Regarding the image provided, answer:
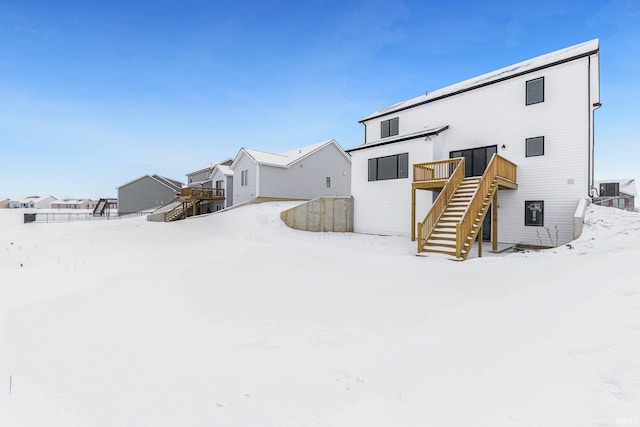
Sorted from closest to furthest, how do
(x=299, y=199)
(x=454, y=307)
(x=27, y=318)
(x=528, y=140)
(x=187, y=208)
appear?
1. (x=27, y=318)
2. (x=454, y=307)
3. (x=528, y=140)
4. (x=299, y=199)
5. (x=187, y=208)

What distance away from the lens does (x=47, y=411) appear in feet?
7.50

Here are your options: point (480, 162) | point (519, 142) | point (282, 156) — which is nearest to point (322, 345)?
point (480, 162)

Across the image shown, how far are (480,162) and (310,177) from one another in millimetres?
15537

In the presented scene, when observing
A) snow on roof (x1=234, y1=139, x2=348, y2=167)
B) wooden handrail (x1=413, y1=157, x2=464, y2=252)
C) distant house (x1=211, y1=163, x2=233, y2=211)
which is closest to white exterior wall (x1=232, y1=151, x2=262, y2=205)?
snow on roof (x1=234, y1=139, x2=348, y2=167)

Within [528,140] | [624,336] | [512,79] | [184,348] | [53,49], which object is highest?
[53,49]

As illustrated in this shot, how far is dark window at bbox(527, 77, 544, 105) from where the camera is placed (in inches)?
500

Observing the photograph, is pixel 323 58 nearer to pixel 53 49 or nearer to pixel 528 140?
pixel 528 140

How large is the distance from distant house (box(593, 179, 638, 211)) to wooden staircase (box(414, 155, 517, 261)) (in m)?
5.93

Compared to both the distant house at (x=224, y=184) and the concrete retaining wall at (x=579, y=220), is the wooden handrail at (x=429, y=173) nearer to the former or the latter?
the concrete retaining wall at (x=579, y=220)

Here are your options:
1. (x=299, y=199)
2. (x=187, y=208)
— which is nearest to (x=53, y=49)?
(x=187, y=208)

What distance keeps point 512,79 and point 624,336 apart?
14490 millimetres

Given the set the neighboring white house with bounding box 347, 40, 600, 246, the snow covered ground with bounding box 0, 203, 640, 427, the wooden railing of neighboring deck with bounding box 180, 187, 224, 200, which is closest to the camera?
the snow covered ground with bounding box 0, 203, 640, 427

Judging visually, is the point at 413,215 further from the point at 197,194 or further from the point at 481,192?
the point at 197,194

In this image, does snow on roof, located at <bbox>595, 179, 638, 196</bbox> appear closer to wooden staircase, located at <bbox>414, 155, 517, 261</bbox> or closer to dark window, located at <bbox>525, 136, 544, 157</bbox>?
dark window, located at <bbox>525, 136, 544, 157</bbox>
